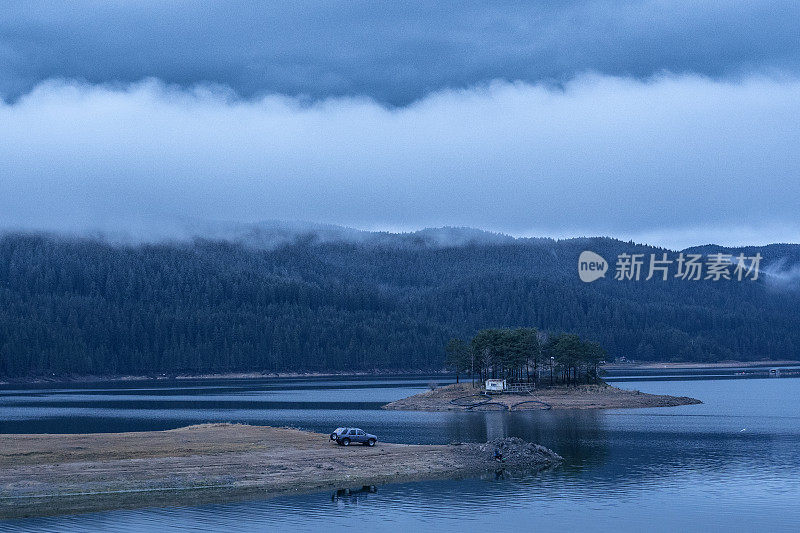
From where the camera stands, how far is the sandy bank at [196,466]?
67375mm

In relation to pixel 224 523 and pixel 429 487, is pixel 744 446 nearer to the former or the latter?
pixel 429 487

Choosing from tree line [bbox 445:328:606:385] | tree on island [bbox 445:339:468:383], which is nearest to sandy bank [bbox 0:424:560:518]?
tree line [bbox 445:328:606:385]

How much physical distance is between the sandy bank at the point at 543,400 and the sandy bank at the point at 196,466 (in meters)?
71.8

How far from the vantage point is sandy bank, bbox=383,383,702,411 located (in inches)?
6471

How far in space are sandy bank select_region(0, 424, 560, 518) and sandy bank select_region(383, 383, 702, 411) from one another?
71761mm

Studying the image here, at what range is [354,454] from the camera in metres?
84.0

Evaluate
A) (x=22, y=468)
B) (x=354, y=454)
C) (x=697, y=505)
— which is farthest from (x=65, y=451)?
(x=697, y=505)

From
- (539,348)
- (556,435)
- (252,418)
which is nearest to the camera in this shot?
(556,435)

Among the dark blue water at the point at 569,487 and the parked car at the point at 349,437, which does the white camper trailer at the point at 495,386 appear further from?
the parked car at the point at 349,437

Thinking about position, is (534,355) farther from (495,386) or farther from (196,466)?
(196,466)

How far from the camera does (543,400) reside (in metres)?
168

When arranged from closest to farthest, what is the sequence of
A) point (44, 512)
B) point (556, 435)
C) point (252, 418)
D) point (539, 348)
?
point (44, 512), point (556, 435), point (252, 418), point (539, 348)

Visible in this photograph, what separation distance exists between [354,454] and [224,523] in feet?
82.6

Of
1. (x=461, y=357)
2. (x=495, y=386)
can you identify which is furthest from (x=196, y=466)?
(x=461, y=357)
